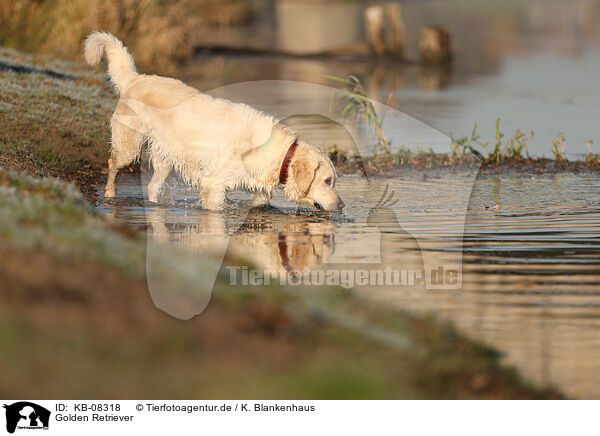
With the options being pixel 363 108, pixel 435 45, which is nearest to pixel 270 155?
pixel 363 108

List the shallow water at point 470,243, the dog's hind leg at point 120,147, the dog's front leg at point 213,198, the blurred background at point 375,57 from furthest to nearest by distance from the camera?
the blurred background at point 375,57 → the dog's hind leg at point 120,147 → the dog's front leg at point 213,198 → the shallow water at point 470,243

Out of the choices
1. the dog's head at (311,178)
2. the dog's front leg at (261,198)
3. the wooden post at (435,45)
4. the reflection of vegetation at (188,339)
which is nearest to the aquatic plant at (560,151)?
the dog's head at (311,178)

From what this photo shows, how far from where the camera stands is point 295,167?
8406 millimetres

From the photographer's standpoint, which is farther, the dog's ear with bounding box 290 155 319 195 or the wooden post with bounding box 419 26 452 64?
the wooden post with bounding box 419 26 452 64

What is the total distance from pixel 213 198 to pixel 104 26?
35.3ft

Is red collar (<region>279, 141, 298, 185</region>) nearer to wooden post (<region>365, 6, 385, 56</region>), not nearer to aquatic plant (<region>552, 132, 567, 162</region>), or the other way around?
aquatic plant (<region>552, 132, 567, 162</region>)

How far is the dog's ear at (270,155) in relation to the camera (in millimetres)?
8438

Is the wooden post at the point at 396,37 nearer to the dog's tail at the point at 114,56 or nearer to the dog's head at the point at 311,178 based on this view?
the dog's tail at the point at 114,56

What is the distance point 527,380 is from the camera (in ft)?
16.0

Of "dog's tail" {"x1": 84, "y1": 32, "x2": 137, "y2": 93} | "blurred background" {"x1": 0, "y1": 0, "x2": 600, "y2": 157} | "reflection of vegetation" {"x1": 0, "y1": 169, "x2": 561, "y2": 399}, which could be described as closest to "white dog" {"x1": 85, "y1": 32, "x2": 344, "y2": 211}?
"dog's tail" {"x1": 84, "y1": 32, "x2": 137, "y2": 93}

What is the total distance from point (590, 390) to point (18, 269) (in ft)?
9.96

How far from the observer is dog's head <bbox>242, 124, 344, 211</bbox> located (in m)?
8.40

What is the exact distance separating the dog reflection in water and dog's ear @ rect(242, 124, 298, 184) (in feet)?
1.60

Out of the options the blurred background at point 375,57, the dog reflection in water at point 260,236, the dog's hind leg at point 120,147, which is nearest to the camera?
the dog reflection in water at point 260,236
